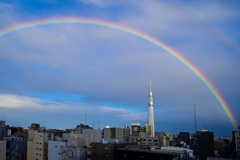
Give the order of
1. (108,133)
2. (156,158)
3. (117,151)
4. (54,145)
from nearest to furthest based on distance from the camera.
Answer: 1. (156,158)
2. (117,151)
3. (54,145)
4. (108,133)

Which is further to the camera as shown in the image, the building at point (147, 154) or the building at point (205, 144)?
the building at point (147, 154)

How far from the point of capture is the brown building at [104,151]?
131 feet

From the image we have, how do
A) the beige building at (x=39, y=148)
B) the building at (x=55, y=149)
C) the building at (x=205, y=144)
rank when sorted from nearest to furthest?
the building at (x=205, y=144) < the building at (x=55, y=149) < the beige building at (x=39, y=148)

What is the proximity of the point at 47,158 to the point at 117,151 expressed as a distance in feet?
63.0

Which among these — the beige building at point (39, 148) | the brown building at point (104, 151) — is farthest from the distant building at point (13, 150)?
the brown building at point (104, 151)

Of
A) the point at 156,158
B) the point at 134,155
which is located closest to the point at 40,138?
the point at 134,155

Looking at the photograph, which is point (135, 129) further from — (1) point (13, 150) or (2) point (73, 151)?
(2) point (73, 151)

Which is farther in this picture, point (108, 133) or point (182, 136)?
point (182, 136)

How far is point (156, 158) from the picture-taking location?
114 ft

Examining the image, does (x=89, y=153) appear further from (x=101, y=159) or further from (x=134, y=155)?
(x=134, y=155)

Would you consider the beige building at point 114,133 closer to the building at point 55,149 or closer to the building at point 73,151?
the building at point 55,149

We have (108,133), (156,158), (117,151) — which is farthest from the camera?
(108,133)

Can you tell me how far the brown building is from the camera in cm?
3988

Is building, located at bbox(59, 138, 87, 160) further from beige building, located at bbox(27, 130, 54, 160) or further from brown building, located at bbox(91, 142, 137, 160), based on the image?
beige building, located at bbox(27, 130, 54, 160)
